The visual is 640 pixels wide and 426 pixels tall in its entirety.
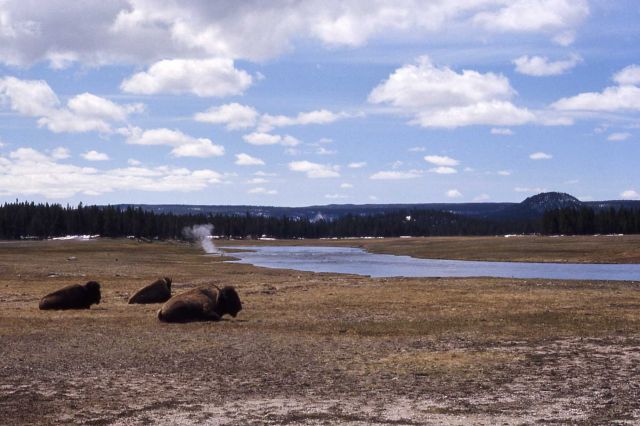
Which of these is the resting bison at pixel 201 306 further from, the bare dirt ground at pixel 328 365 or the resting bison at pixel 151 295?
the resting bison at pixel 151 295

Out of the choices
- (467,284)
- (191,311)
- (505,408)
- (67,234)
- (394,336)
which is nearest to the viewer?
(505,408)

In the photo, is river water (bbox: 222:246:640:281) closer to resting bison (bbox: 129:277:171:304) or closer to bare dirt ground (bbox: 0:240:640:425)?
bare dirt ground (bbox: 0:240:640:425)

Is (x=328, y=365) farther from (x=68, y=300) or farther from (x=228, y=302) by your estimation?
(x=68, y=300)

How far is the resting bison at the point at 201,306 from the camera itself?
22719mm

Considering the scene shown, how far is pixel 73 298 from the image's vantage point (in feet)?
88.1

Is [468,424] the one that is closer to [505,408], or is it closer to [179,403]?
[505,408]

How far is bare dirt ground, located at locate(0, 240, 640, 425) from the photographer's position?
36.5 ft

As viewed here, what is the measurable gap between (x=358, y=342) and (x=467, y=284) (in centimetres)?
2399

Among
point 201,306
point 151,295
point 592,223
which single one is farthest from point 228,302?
point 592,223

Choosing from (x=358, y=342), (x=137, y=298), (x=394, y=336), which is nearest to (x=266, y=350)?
(x=358, y=342)

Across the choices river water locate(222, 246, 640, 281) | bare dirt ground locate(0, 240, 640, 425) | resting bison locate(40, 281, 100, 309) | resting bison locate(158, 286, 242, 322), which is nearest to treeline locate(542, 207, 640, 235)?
river water locate(222, 246, 640, 281)

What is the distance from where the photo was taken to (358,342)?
18.6 meters

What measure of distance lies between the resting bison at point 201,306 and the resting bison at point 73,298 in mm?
5180

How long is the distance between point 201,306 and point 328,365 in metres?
8.88
